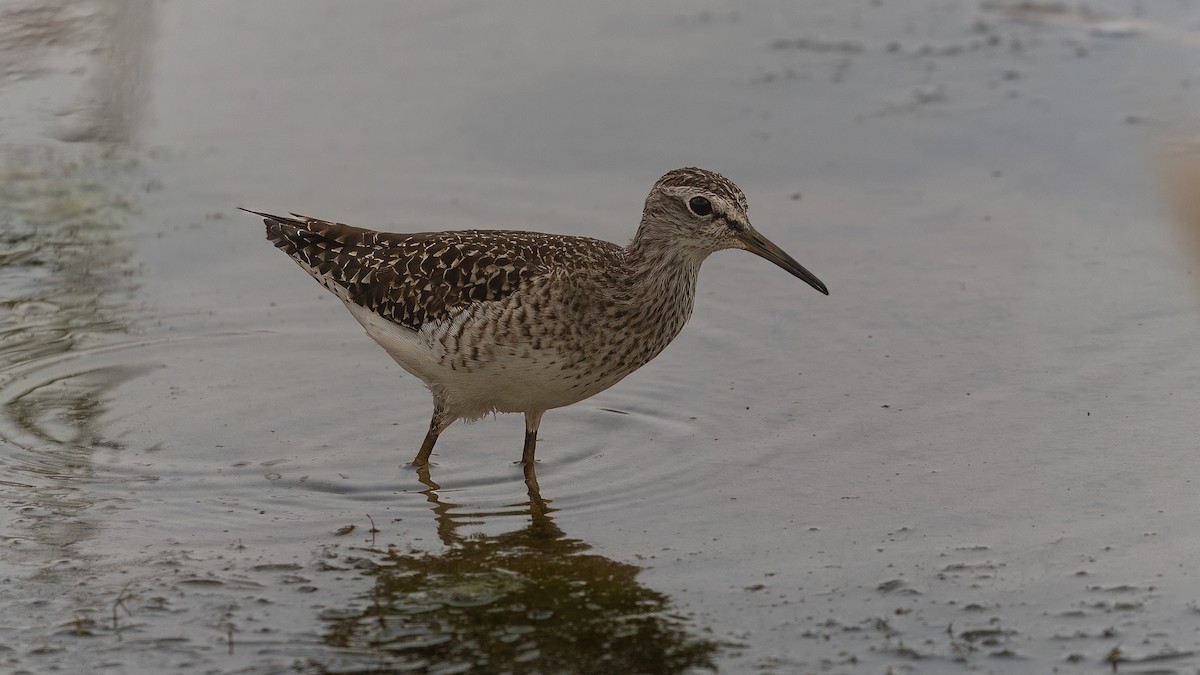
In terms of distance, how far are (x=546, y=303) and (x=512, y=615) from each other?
2053mm

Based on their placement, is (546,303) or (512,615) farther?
(546,303)

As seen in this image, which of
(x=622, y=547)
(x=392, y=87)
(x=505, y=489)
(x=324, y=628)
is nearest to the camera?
(x=324, y=628)

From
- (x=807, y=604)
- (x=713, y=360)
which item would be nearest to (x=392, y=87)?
(x=713, y=360)

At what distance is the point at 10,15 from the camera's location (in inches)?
609

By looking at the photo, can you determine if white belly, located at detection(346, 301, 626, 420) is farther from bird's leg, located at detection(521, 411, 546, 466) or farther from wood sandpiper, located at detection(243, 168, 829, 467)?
bird's leg, located at detection(521, 411, 546, 466)

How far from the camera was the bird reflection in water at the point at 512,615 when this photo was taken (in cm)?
650

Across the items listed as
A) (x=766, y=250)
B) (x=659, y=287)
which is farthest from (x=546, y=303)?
(x=766, y=250)

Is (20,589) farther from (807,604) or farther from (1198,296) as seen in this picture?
(1198,296)

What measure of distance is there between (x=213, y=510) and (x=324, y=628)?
63.9 inches

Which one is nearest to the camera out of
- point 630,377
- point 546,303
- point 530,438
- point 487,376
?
point 546,303

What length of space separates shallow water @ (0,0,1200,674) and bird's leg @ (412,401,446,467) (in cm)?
14

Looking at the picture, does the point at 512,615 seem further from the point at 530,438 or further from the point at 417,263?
the point at 417,263

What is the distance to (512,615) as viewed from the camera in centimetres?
695

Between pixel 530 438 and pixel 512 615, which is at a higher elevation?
pixel 530 438
